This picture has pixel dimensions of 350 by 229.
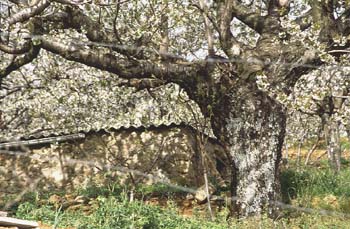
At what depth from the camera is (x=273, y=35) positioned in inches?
339

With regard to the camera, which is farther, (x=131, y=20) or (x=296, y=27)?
(x=131, y=20)

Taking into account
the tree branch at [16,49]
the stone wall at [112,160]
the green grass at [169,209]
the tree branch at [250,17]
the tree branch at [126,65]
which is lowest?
the green grass at [169,209]

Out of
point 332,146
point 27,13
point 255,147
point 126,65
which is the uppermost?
point 27,13

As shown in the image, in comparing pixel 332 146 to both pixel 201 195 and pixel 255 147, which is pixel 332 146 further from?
pixel 255 147

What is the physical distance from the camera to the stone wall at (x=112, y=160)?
10.6 meters

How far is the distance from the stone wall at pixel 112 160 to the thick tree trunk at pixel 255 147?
8.19 ft

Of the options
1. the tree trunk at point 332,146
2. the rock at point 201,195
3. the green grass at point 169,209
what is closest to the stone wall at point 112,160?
the green grass at point 169,209

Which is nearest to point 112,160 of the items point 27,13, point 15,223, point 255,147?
point 255,147

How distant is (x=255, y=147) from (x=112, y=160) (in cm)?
366

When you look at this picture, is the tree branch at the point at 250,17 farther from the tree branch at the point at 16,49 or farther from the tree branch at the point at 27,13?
Answer: the tree branch at the point at 16,49

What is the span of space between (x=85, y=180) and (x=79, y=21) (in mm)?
3574

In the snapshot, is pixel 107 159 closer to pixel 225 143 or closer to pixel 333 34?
pixel 225 143

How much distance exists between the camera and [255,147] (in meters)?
7.98

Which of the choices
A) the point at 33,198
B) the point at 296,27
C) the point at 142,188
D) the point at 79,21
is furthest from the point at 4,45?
the point at 296,27
